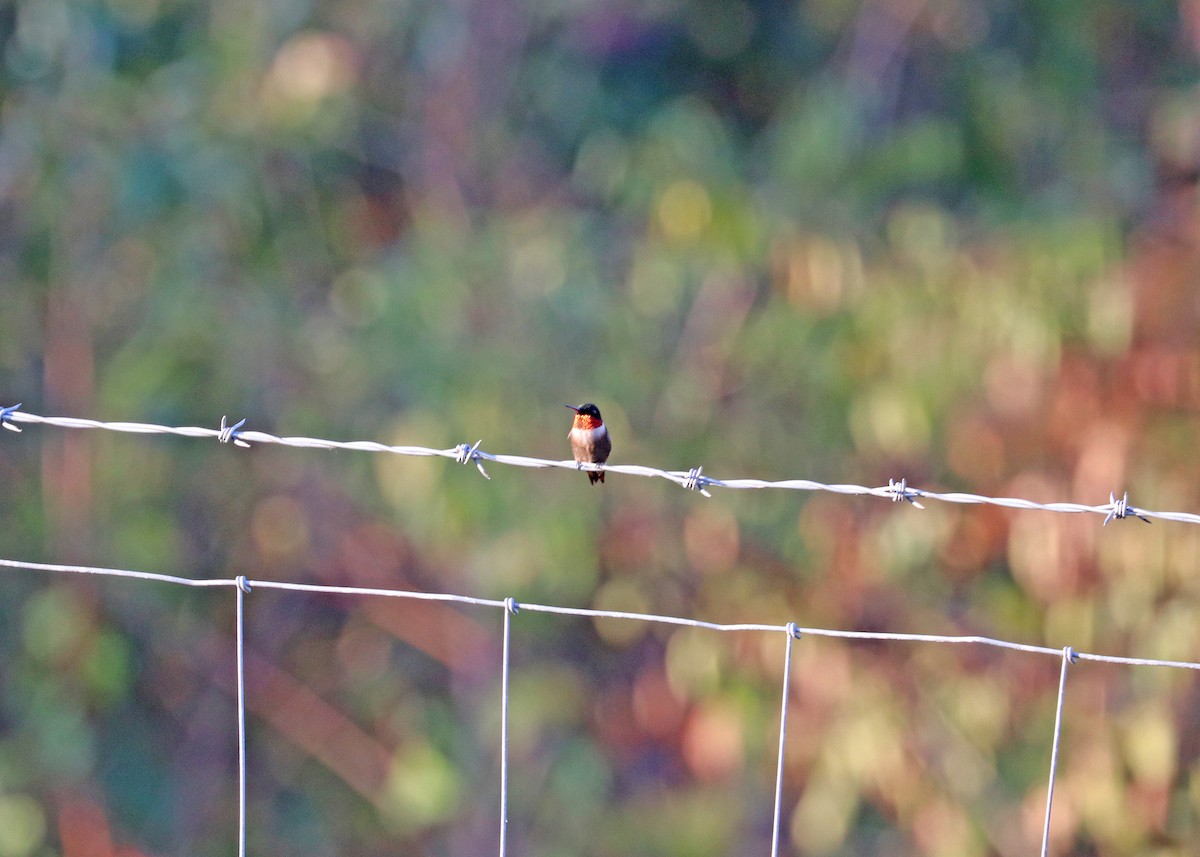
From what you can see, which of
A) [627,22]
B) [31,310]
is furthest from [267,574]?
[627,22]

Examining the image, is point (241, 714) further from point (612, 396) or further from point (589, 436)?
point (612, 396)

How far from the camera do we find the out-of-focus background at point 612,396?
181 inches

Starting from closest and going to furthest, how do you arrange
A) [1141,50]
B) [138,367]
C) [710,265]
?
[710,265]
[138,367]
[1141,50]

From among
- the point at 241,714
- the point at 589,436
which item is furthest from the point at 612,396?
the point at 241,714

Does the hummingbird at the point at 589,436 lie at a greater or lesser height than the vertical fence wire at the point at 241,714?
greater

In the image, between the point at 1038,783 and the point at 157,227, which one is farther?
the point at 157,227

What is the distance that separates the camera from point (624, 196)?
4840mm

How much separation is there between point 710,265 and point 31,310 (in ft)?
8.90

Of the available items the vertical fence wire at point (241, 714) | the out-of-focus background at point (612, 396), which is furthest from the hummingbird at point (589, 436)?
the out-of-focus background at point (612, 396)

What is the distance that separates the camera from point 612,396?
469 centimetres

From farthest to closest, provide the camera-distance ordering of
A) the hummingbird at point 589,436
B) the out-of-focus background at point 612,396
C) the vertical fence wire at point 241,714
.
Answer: the out-of-focus background at point 612,396
the hummingbird at point 589,436
the vertical fence wire at point 241,714

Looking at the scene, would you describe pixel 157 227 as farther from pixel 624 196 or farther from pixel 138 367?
pixel 624 196

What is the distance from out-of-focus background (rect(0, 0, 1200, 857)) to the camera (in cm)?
459

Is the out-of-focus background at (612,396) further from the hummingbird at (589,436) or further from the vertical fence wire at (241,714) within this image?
the vertical fence wire at (241,714)
